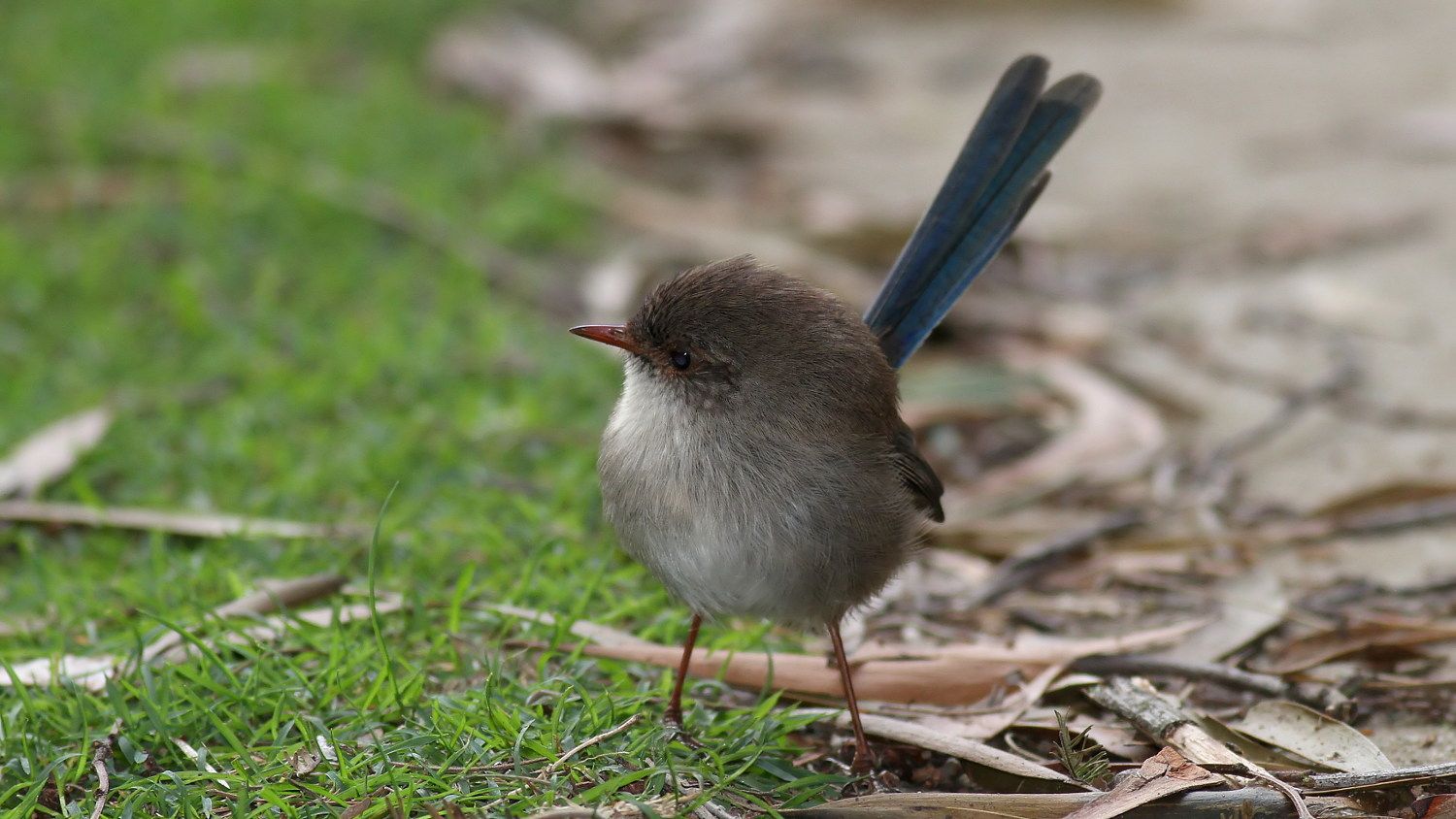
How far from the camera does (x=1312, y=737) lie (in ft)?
11.9

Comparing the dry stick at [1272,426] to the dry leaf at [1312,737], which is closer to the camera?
the dry leaf at [1312,737]

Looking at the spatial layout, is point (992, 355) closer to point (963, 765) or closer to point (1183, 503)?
point (1183, 503)

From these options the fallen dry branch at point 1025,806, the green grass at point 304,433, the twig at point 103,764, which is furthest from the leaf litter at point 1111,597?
the twig at point 103,764

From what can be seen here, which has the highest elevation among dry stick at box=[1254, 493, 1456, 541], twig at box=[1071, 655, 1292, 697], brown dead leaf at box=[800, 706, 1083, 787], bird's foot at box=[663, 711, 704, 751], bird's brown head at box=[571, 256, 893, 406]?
bird's brown head at box=[571, 256, 893, 406]

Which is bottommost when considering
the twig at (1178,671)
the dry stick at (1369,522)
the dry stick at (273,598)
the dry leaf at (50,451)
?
the dry leaf at (50,451)

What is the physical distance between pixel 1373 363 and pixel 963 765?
141 inches

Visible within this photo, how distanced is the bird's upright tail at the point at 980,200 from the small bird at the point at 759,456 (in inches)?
14.4

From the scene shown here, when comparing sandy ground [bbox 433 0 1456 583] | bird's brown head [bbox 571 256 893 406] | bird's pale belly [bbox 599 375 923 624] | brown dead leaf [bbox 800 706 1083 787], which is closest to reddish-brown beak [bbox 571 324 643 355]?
bird's brown head [bbox 571 256 893 406]

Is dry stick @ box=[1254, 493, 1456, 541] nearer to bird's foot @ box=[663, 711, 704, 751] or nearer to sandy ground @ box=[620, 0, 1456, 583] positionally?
sandy ground @ box=[620, 0, 1456, 583]

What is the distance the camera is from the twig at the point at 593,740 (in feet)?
10.8

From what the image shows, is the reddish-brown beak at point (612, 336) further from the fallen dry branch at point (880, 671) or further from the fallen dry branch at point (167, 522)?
the fallen dry branch at point (167, 522)

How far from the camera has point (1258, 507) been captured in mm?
5324

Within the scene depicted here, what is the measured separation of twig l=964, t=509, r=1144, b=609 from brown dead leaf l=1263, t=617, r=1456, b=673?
0.85 m

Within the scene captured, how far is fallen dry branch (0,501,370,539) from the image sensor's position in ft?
15.1
